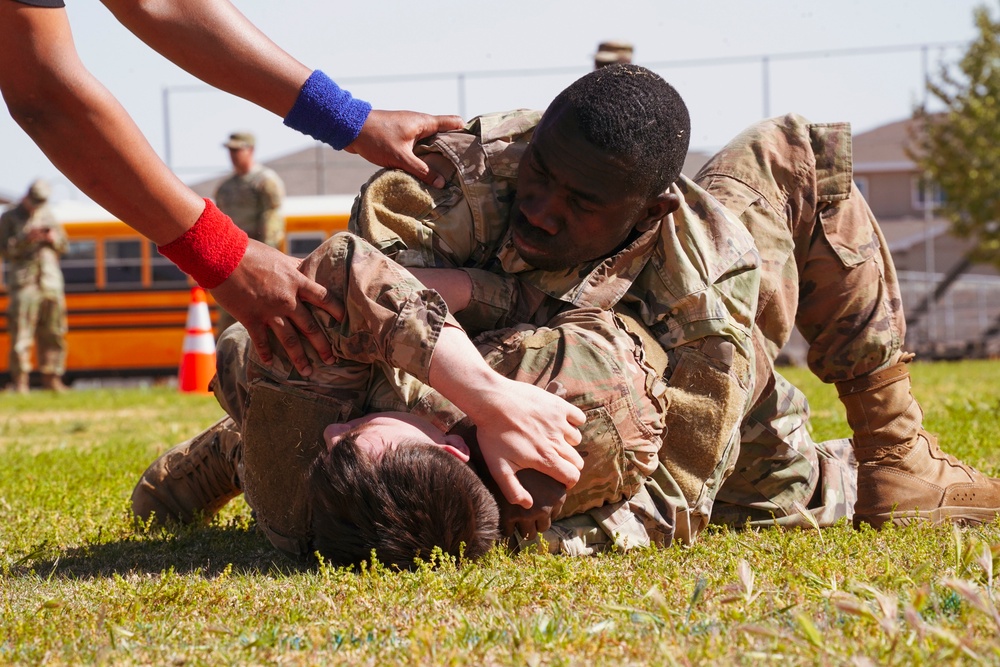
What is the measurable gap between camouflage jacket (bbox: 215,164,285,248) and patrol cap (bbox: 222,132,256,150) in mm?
488

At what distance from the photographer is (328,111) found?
3504 mm

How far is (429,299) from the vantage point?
283cm

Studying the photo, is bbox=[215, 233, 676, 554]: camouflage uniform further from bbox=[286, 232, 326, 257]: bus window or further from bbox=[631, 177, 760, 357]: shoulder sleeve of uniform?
bbox=[286, 232, 326, 257]: bus window

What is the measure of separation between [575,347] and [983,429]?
335cm

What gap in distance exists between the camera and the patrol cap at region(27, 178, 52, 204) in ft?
47.9

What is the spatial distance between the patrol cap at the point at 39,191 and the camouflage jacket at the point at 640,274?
1261 cm

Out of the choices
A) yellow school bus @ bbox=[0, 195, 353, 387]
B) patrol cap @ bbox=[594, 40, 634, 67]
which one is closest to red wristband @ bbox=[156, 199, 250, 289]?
patrol cap @ bbox=[594, 40, 634, 67]

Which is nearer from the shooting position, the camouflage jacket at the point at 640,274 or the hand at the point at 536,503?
the hand at the point at 536,503

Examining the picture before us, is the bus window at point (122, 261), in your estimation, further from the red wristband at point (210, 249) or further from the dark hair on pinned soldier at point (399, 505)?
the dark hair on pinned soldier at point (399, 505)

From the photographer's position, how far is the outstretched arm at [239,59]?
3469mm

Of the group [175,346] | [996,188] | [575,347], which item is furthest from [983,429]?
[996,188]

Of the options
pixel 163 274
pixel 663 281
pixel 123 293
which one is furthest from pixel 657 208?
pixel 123 293

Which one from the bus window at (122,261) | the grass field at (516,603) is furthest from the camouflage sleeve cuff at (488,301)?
the bus window at (122,261)

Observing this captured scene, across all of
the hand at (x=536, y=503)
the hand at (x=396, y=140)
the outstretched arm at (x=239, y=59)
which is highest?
the outstretched arm at (x=239, y=59)
